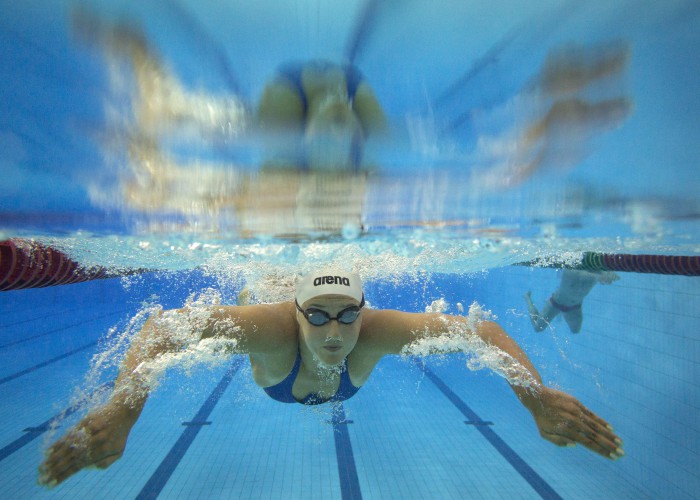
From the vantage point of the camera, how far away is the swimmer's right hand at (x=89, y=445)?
5.47ft

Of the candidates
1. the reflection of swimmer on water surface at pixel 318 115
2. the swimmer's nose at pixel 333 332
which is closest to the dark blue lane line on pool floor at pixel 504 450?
the swimmer's nose at pixel 333 332

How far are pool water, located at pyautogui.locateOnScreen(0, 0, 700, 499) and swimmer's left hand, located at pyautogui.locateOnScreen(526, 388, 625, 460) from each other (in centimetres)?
204

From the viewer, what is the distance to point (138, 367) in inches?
85.0

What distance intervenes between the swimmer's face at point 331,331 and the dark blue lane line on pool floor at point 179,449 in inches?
110

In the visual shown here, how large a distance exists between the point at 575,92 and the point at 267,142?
7.78 ft

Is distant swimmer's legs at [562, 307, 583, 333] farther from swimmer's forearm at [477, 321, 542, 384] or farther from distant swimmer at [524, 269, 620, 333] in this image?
swimmer's forearm at [477, 321, 542, 384]

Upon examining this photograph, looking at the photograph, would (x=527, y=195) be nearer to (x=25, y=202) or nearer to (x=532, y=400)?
(x=532, y=400)

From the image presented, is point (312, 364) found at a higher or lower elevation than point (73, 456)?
Answer: lower

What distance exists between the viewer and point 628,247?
5668 mm

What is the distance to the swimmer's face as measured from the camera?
2.84 m

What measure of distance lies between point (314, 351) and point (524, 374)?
1.49 meters

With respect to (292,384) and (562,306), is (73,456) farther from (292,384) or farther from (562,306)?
(562,306)

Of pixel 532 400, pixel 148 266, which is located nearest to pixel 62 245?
pixel 148 266

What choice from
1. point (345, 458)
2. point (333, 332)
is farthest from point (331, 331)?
point (345, 458)
